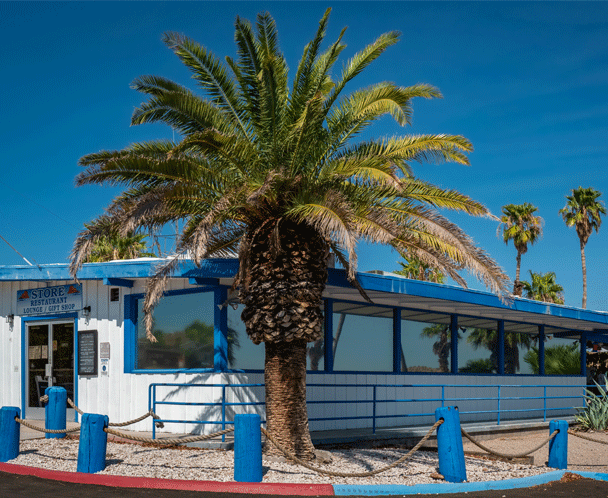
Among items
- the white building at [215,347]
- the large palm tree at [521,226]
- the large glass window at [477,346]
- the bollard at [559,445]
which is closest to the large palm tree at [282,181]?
the white building at [215,347]

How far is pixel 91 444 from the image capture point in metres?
9.24

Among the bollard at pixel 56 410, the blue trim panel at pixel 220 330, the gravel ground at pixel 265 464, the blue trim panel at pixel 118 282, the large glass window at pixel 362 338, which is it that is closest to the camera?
the gravel ground at pixel 265 464

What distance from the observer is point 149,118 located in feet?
35.8

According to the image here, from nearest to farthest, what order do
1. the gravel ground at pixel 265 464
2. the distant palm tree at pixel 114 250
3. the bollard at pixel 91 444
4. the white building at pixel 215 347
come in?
the bollard at pixel 91 444 < the gravel ground at pixel 265 464 < the white building at pixel 215 347 < the distant palm tree at pixel 114 250

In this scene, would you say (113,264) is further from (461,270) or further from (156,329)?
(461,270)

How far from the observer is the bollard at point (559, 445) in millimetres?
10672

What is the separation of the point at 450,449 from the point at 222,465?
3.25 m

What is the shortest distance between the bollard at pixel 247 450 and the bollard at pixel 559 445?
486 cm

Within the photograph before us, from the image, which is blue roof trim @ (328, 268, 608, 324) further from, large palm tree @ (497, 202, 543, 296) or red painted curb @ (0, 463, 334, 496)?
large palm tree @ (497, 202, 543, 296)

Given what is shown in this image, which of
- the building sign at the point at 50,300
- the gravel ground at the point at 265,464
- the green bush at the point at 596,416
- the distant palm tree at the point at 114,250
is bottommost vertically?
the green bush at the point at 596,416

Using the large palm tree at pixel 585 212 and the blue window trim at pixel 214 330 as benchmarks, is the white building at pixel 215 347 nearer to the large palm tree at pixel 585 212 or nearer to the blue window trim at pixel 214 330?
the blue window trim at pixel 214 330

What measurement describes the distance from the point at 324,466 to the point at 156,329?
4943mm

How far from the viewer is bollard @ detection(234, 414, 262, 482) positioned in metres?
8.68

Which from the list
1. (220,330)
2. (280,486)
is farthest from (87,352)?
(280,486)
